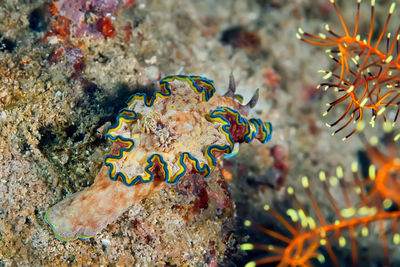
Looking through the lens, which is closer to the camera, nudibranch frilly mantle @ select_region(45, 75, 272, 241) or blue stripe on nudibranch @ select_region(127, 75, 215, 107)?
nudibranch frilly mantle @ select_region(45, 75, 272, 241)

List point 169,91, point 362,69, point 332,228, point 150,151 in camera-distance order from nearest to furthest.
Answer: point 332,228 → point 150,151 → point 362,69 → point 169,91

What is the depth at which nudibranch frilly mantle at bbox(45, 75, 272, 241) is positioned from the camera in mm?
3494

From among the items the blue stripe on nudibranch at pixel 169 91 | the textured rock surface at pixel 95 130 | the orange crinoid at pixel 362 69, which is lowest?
the textured rock surface at pixel 95 130

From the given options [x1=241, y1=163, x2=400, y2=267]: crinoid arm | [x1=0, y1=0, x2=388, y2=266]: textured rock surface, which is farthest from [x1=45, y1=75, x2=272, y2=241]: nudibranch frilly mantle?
[x1=241, y1=163, x2=400, y2=267]: crinoid arm

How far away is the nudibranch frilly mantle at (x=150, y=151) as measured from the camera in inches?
138

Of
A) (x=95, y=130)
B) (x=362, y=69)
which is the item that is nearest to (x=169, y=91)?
(x=95, y=130)

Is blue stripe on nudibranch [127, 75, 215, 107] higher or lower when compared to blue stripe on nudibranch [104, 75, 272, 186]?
higher

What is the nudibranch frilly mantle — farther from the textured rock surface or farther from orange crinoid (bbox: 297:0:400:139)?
orange crinoid (bbox: 297:0:400:139)

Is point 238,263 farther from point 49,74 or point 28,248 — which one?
point 49,74

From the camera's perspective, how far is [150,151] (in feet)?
11.8

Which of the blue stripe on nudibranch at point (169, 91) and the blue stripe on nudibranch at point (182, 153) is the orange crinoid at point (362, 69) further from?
the blue stripe on nudibranch at point (169, 91)

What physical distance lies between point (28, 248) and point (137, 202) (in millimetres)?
1595

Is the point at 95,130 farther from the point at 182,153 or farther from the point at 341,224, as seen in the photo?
the point at 341,224

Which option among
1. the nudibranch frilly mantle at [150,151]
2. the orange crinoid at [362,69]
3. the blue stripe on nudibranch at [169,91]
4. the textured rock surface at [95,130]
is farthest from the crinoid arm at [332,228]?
the blue stripe on nudibranch at [169,91]
